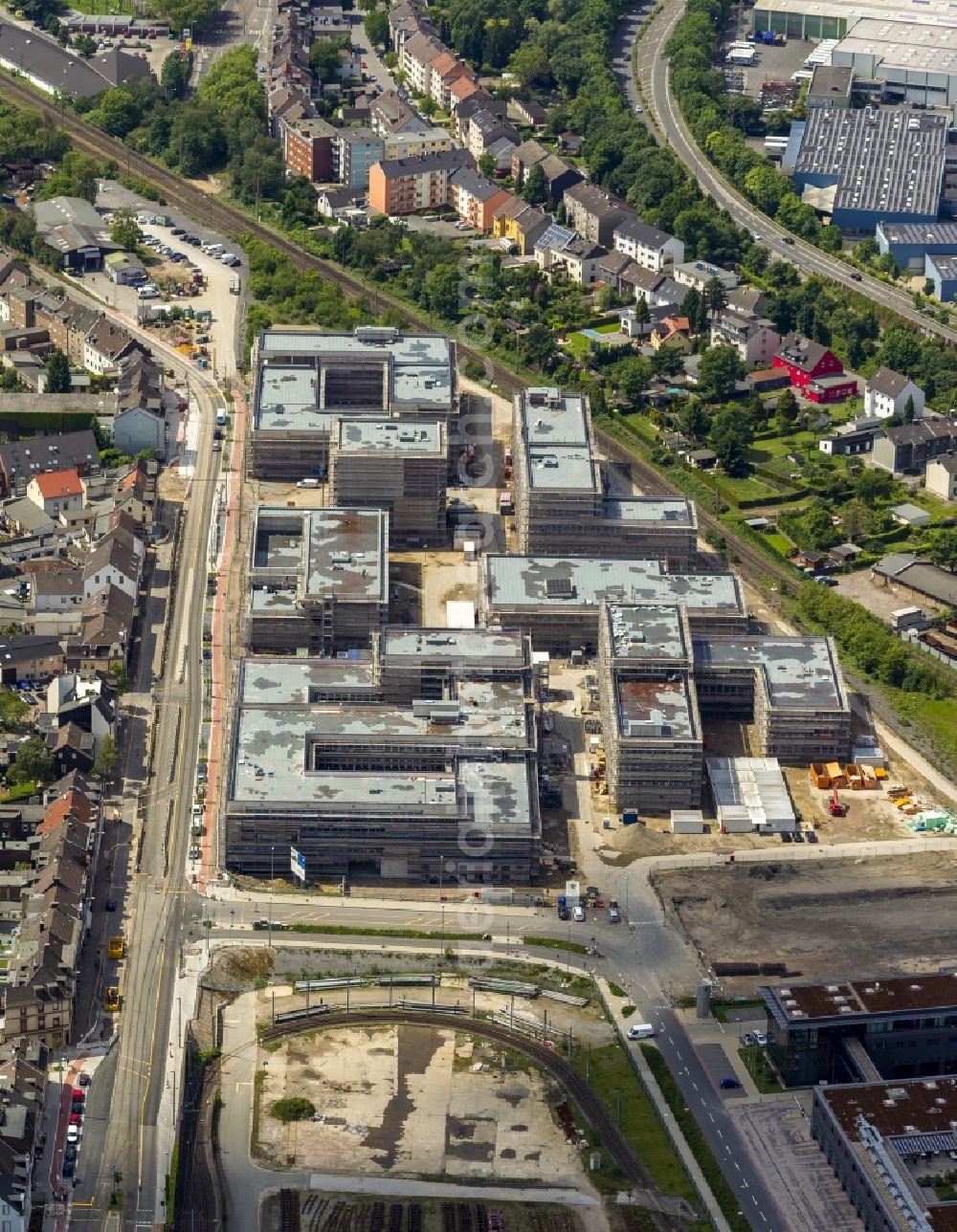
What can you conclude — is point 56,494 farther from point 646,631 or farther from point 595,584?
point 646,631

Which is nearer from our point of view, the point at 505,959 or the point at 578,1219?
the point at 578,1219

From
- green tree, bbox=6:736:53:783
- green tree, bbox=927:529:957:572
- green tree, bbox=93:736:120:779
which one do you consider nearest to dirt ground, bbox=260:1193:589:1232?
green tree, bbox=6:736:53:783

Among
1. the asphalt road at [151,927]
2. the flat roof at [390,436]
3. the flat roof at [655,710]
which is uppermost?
the flat roof at [390,436]

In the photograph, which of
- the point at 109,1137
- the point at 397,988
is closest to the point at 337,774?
the point at 397,988

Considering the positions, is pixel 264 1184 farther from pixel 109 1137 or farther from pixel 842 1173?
pixel 842 1173

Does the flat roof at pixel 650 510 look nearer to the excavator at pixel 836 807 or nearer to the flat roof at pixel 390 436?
the flat roof at pixel 390 436

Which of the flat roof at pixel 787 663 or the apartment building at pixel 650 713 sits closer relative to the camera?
the apartment building at pixel 650 713

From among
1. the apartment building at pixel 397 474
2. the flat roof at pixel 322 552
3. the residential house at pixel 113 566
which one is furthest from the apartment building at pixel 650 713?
the residential house at pixel 113 566

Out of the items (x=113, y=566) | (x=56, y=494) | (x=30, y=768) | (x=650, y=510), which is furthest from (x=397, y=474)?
(x=30, y=768)
